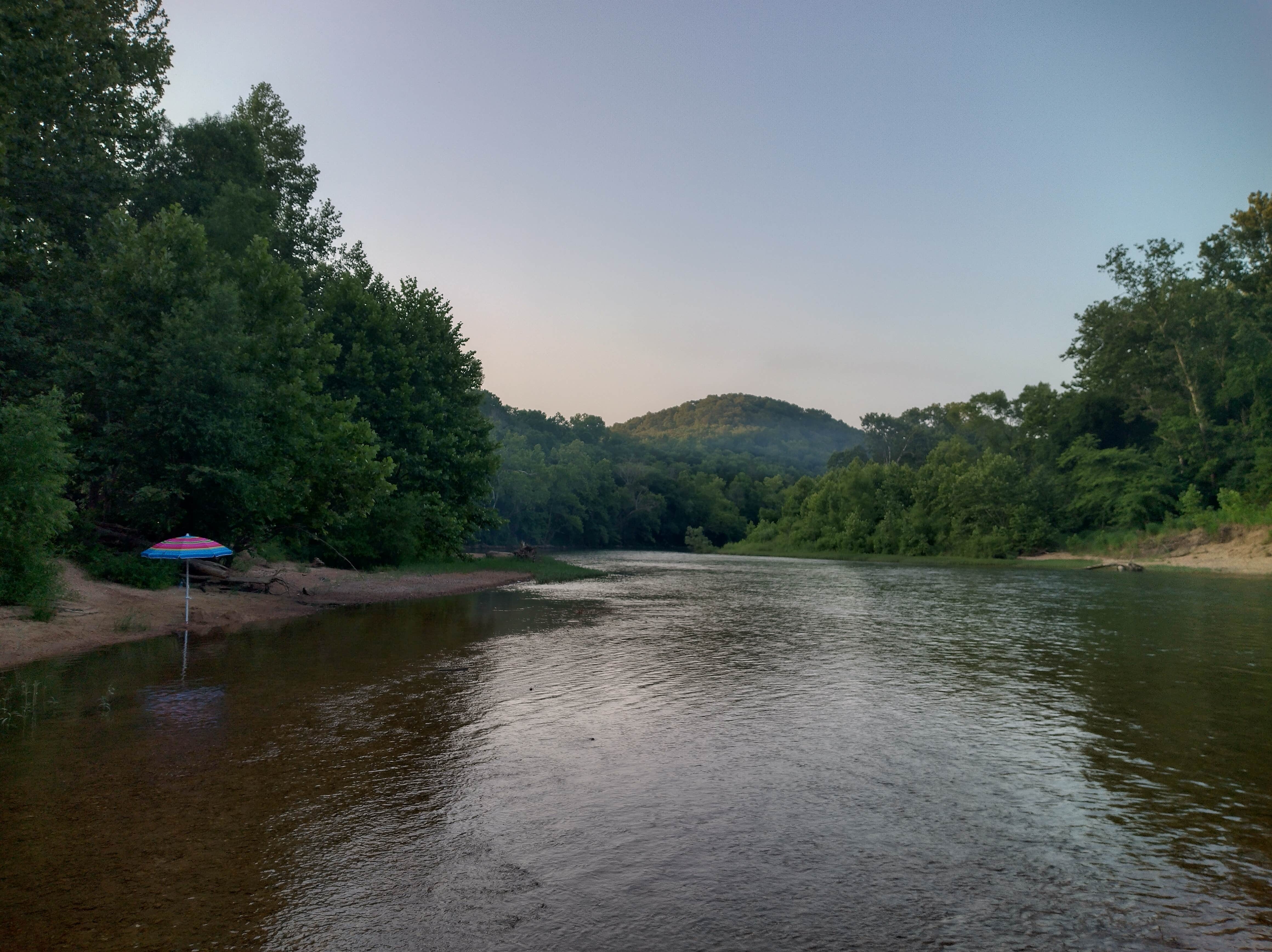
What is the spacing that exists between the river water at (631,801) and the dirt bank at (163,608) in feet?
5.41

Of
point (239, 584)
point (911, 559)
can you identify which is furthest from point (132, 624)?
point (911, 559)

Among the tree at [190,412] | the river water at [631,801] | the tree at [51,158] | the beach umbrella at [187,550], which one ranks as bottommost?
the river water at [631,801]

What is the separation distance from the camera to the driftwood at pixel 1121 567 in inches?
2223

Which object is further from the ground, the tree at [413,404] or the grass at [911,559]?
the tree at [413,404]

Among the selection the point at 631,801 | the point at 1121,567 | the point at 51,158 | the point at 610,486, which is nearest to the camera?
the point at 631,801

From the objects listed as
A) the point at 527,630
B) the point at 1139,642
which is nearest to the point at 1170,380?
the point at 1139,642

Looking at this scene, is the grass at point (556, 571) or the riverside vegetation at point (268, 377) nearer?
the riverside vegetation at point (268, 377)

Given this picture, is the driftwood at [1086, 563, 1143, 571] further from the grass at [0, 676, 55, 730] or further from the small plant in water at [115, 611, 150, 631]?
the grass at [0, 676, 55, 730]

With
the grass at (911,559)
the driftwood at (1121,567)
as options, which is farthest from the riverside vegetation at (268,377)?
the driftwood at (1121,567)

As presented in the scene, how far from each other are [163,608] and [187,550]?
319 centimetres

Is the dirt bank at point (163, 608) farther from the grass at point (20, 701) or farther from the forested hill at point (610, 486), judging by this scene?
the forested hill at point (610, 486)

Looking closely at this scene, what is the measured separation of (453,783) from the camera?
8859 mm

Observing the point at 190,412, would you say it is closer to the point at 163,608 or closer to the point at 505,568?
the point at 163,608

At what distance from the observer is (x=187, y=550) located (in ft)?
65.5
